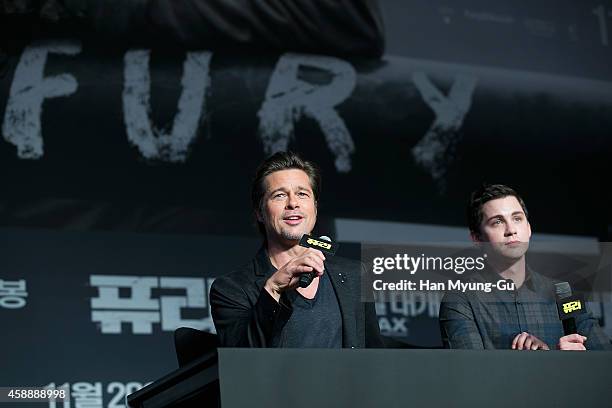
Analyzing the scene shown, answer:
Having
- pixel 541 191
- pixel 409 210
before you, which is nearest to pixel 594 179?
pixel 541 191

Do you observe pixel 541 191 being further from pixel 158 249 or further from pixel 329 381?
pixel 329 381

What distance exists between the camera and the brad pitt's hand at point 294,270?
1833 mm

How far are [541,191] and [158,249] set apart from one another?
1.66 meters

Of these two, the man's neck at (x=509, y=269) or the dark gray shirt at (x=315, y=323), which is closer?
the man's neck at (x=509, y=269)

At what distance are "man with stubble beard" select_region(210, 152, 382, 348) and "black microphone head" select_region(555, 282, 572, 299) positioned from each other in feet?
1.29

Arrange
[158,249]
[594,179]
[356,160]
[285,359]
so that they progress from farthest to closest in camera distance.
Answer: [594,179]
[356,160]
[158,249]
[285,359]

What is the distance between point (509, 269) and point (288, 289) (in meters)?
0.42

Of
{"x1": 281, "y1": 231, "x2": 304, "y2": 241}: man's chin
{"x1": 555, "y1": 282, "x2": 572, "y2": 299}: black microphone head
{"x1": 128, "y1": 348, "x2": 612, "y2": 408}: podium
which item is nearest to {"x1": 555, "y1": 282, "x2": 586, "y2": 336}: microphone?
{"x1": 555, "y1": 282, "x2": 572, "y2": 299}: black microphone head

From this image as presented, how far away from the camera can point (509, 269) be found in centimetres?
190

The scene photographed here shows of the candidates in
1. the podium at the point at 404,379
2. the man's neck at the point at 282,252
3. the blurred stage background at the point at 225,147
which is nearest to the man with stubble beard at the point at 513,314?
the podium at the point at 404,379

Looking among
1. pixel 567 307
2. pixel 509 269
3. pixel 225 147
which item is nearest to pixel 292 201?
pixel 509 269

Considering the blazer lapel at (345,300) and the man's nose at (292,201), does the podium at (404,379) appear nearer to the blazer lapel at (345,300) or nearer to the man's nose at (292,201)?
the blazer lapel at (345,300)

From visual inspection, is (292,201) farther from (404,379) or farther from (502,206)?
(404,379)

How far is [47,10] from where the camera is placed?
386 centimetres
